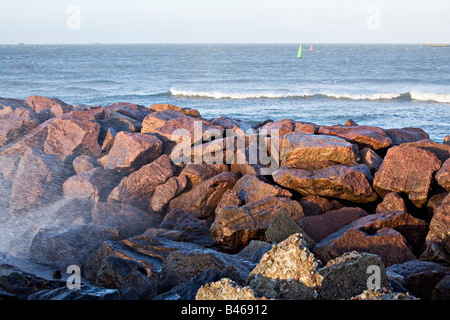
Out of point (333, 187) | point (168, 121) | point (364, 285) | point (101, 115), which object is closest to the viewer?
point (364, 285)

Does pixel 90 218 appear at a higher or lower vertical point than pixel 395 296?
lower

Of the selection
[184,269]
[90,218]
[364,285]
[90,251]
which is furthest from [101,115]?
[364,285]

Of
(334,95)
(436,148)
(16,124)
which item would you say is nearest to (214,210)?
(436,148)

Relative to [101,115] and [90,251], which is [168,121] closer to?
[101,115]

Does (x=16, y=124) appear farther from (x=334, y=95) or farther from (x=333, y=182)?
(x=334, y=95)

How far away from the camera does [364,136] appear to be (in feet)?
28.5

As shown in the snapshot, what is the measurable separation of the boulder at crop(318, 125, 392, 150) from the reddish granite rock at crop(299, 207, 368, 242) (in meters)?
2.48

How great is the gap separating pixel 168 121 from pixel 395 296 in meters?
6.93

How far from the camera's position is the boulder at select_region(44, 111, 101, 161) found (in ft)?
28.9

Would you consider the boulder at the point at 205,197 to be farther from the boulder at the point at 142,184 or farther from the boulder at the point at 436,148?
the boulder at the point at 436,148

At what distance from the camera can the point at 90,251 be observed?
5.58m

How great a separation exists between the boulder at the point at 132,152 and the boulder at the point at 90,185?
Answer: 1.13ft

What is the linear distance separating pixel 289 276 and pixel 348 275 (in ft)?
1.38

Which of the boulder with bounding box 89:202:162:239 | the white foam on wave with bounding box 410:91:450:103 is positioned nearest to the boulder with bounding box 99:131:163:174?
the boulder with bounding box 89:202:162:239
